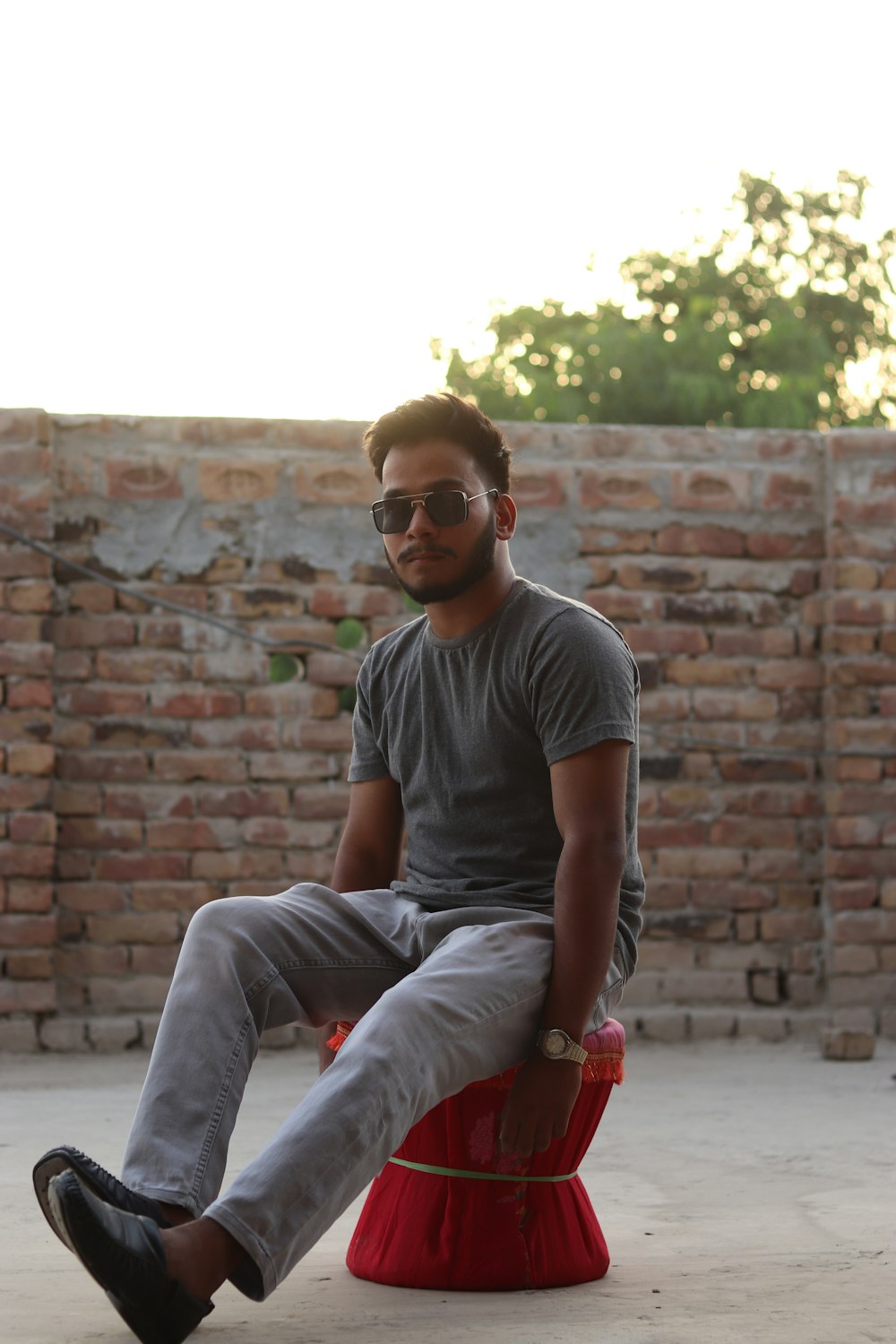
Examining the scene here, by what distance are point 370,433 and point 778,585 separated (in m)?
3.08

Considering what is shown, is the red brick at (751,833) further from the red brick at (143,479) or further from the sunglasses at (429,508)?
the sunglasses at (429,508)

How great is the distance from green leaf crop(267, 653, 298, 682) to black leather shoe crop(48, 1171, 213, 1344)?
11.0 feet

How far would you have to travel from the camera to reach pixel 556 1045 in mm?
2324

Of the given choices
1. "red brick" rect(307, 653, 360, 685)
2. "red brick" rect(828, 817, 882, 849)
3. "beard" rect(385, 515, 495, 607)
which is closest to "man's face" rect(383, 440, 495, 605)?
"beard" rect(385, 515, 495, 607)

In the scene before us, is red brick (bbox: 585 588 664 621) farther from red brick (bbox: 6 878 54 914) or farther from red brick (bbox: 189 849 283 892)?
red brick (bbox: 6 878 54 914)

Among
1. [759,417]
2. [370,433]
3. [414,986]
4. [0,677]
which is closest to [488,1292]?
[414,986]

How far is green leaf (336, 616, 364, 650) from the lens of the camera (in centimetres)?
527

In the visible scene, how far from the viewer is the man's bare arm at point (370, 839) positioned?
9.28 ft

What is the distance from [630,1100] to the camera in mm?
4488

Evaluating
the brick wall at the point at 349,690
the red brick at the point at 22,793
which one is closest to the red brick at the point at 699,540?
the brick wall at the point at 349,690

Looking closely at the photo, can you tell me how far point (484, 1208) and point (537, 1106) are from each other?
0.25 metres

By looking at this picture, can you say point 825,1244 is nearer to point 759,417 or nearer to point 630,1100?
point 630,1100

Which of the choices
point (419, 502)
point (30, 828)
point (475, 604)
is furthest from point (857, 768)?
point (419, 502)

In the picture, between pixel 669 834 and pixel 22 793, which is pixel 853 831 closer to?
pixel 669 834
